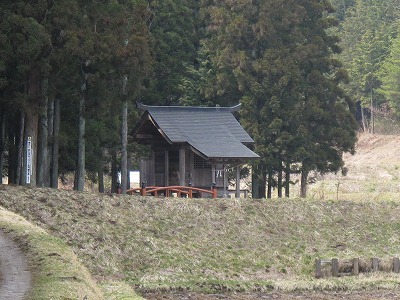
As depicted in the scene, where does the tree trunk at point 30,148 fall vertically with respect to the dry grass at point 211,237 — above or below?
above

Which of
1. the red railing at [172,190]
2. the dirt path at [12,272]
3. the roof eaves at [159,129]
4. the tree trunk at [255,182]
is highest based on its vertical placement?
the roof eaves at [159,129]

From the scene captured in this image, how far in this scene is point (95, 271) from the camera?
27625 mm

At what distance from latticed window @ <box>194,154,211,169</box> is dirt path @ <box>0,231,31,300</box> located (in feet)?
71.5

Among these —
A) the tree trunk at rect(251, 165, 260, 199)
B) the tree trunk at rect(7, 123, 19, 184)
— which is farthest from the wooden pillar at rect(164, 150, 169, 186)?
the tree trunk at rect(7, 123, 19, 184)

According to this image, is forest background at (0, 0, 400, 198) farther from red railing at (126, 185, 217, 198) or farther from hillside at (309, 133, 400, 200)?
hillside at (309, 133, 400, 200)

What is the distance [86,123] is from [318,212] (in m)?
9.87

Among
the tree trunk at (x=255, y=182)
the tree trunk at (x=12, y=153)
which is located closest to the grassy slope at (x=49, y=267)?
the tree trunk at (x=12, y=153)

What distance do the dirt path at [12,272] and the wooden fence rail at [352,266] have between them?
1179 cm

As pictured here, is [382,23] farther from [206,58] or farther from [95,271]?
[95,271]

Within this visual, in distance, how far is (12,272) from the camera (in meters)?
18.9

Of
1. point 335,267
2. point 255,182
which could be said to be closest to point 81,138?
point 335,267

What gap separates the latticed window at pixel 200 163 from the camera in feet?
146

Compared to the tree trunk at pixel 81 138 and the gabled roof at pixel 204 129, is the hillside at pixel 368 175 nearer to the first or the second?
the gabled roof at pixel 204 129

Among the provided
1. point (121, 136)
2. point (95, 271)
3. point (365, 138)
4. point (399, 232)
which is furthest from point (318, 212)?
point (365, 138)
